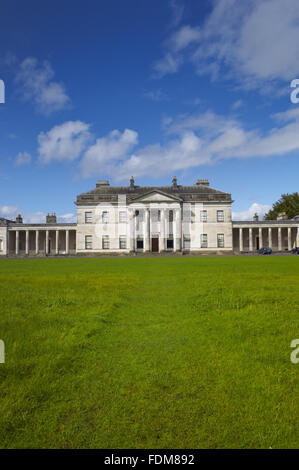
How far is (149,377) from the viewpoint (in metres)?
3.99

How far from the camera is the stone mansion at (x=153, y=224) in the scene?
57.3 meters

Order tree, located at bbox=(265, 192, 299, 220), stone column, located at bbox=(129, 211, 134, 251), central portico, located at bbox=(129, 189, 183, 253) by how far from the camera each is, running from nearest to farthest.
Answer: central portico, located at bbox=(129, 189, 183, 253) → stone column, located at bbox=(129, 211, 134, 251) → tree, located at bbox=(265, 192, 299, 220)

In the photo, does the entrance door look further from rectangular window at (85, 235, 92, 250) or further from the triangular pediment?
rectangular window at (85, 235, 92, 250)

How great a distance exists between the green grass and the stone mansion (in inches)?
1957

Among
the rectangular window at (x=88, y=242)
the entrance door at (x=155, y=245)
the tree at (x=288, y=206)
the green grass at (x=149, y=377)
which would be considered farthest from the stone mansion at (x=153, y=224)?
the green grass at (x=149, y=377)

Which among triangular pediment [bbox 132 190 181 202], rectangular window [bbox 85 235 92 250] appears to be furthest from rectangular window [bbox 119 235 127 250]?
triangular pediment [bbox 132 190 181 202]

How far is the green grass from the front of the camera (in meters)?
2.91

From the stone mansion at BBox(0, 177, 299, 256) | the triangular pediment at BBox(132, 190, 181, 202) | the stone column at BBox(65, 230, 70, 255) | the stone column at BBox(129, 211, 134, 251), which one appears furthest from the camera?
the stone column at BBox(65, 230, 70, 255)

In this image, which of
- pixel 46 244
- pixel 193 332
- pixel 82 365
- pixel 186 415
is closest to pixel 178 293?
pixel 193 332

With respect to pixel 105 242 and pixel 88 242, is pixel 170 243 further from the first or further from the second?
pixel 88 242

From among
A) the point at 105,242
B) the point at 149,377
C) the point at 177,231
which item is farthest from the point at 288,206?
the point at 149,377

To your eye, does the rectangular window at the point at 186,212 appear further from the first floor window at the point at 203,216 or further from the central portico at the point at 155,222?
the first floor window at the point at 203,216

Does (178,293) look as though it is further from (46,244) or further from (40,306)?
(46,244)

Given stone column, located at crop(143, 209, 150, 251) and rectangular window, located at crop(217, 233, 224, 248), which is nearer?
stone column, located at crop(143, 209, 150, 251)
